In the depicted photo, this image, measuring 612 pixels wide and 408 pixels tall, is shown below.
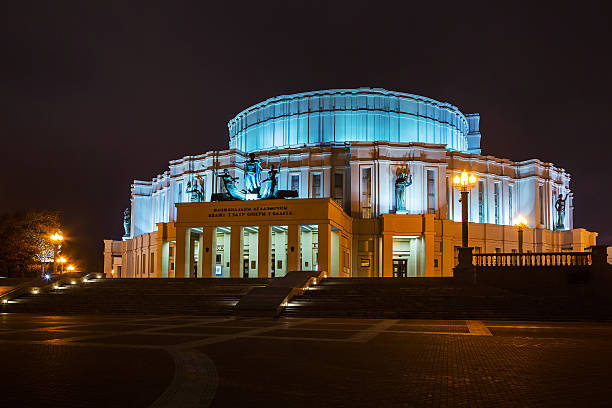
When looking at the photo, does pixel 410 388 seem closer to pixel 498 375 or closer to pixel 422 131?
pixel 498 375

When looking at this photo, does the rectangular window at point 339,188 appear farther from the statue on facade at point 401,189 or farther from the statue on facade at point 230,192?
the statue on facade at point 230,192

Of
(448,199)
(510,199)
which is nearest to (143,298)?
(448,199)

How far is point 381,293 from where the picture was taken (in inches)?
1281

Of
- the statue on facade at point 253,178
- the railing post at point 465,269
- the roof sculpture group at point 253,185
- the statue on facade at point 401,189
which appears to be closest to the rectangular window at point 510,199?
the statue on facade at point 401,189

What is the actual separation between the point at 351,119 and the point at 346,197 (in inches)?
450

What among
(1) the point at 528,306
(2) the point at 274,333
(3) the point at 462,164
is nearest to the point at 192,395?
(2) the point at 274,333

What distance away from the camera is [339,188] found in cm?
6206

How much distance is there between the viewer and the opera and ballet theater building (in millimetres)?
48062

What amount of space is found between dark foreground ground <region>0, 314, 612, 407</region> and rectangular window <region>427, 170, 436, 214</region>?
40456 mm

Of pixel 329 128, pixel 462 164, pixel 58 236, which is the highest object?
pixel 329 128

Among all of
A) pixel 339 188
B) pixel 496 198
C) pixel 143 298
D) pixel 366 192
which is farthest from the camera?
pixel 496 198

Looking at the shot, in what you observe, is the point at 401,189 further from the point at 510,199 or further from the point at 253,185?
the point at 510,199

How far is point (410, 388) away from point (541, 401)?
205 centimetres

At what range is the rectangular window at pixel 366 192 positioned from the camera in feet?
196
